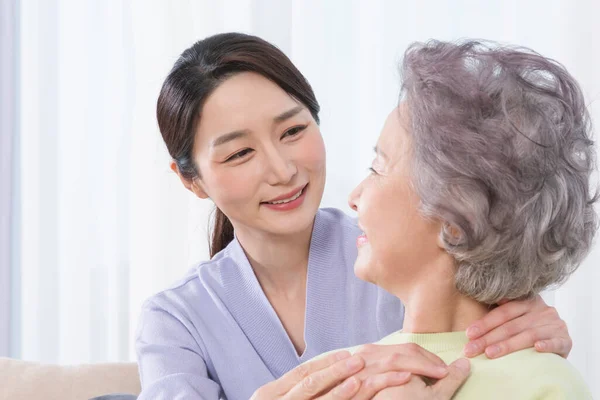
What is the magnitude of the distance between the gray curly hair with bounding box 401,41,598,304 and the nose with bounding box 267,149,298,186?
1.73 feet

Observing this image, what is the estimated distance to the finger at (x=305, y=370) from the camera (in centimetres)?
149

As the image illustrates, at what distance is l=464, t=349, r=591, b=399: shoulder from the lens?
1354 millimetres

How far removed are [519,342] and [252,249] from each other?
33.8 inches

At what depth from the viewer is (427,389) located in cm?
137

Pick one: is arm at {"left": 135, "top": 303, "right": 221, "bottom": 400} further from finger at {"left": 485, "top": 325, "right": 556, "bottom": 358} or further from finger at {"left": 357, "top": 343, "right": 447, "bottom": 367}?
finger at {"left": 485, "top": 325, "right": 556, "bottom": 358}

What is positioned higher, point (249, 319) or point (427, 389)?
point (427, 389)

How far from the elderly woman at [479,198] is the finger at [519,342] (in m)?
0.02

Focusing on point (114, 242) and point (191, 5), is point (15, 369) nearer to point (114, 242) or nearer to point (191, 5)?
point (114, 242)

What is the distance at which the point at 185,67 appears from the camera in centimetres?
207

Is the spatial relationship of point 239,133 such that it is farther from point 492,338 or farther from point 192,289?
point 492,338

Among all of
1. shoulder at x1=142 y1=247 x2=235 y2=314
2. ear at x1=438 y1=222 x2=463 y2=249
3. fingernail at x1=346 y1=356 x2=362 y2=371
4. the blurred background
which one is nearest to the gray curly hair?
ear at x1=438 y1=222 x2=463 y2=249

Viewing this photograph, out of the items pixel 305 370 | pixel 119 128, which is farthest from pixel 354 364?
pixel 119 128

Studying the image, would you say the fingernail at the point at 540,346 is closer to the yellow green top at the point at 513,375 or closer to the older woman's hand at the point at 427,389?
the yellow green top at the point at 513,375

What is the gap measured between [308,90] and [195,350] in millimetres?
687
